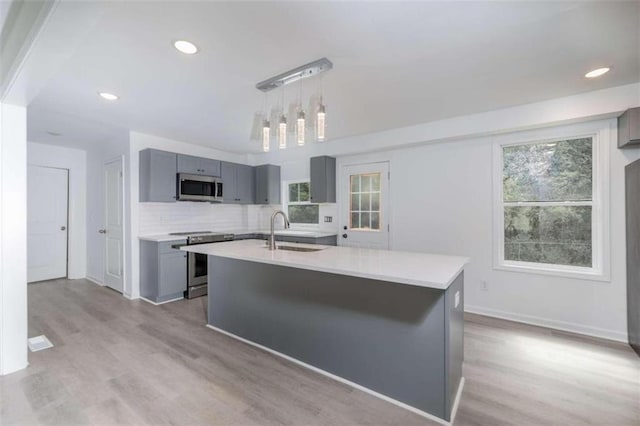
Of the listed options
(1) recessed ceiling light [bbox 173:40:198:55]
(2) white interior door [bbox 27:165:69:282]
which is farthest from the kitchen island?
(2) white interior door [bbox 27:165:69:282]

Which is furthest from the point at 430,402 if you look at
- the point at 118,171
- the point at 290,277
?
the point at 118,171

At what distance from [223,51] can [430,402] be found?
8.74ft

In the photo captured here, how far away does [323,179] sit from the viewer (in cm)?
462

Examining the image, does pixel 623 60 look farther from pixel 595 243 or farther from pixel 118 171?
pixel 118 171

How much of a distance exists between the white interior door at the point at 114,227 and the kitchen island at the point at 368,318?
2.76m

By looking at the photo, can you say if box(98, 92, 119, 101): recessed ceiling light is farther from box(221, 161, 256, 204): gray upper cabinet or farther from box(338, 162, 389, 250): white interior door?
box(338, 162, 389, 250): white interior door

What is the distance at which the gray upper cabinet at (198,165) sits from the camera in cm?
435

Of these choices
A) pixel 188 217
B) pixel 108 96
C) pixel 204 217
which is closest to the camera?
pixel 108 96

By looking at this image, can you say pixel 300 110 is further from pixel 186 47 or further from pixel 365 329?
pixel 365 329

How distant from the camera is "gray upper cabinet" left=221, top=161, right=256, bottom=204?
5023mm

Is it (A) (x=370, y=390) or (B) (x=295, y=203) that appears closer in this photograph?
(A) (x=370, y=390)

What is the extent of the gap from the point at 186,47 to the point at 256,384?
241 cm

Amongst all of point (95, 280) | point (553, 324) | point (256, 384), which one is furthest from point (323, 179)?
point (95, 280)

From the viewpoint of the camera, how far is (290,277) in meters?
2.43
